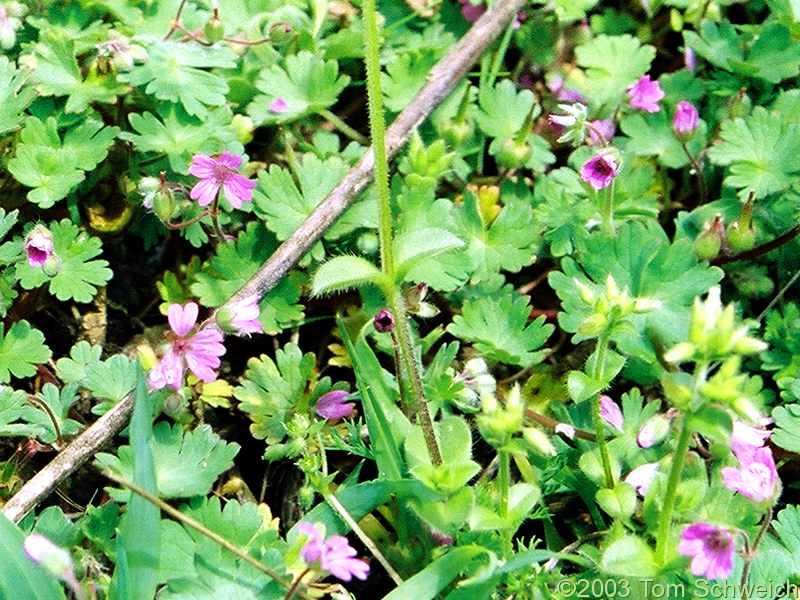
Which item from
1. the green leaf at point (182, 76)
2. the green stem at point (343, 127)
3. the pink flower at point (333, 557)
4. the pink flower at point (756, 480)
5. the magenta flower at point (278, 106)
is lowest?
the pink flower at point (756, 480)

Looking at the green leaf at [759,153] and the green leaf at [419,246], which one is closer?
the green leaf at [419,246]

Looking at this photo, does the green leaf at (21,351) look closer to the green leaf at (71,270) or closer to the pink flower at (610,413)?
the green leaf at (71,270)

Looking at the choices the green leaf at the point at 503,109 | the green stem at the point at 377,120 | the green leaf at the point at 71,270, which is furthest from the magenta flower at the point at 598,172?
the green leaf at the point at 71,270

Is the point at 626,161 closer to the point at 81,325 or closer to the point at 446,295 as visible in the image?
the point at 446,295

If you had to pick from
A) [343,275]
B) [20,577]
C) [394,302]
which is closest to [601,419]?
[394,302]

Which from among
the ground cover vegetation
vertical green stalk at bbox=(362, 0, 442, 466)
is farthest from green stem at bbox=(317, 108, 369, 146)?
vertical green stalk at bbox=(362, 0, 442, 466)

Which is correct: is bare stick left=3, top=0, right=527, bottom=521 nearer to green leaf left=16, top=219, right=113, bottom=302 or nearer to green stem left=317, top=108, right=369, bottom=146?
green stem left=317, top=108, right=369, bottom=146

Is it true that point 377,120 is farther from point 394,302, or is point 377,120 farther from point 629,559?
point 629,559
